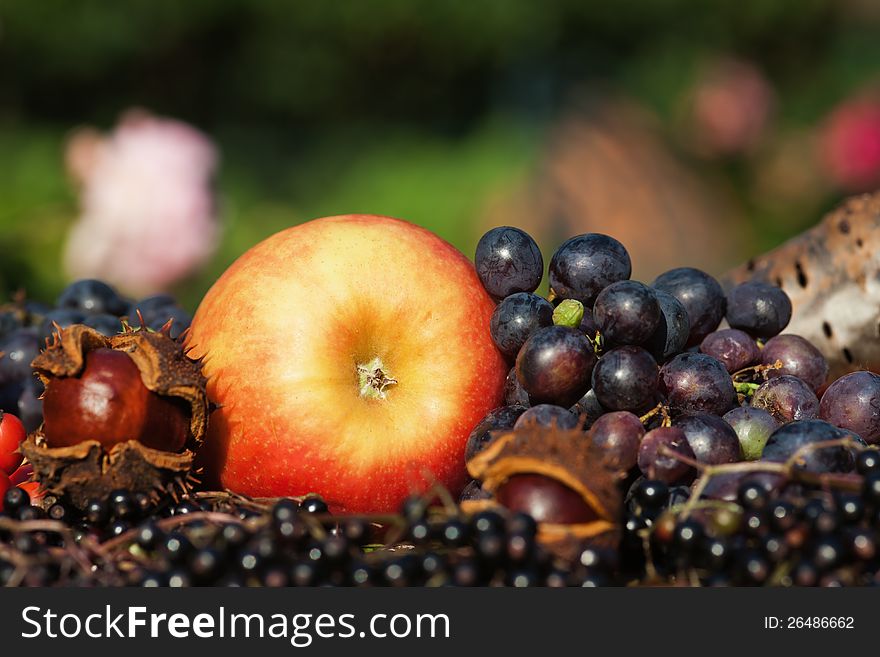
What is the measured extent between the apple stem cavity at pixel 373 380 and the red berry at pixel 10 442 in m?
0.59

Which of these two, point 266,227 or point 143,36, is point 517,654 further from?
point 143,36

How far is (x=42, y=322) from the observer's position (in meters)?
2.06

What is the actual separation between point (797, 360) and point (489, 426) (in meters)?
0.60

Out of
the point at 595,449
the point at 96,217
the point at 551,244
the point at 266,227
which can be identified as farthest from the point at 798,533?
the point at 266,227

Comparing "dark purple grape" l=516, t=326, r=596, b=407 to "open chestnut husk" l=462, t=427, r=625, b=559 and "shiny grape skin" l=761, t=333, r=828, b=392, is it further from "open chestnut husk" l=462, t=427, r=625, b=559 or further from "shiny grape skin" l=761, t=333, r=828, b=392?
"shiny grape skin" l=761, t=333, r=828, b=392

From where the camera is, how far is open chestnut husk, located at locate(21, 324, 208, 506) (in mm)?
1322

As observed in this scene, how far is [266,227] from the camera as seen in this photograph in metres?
4.96

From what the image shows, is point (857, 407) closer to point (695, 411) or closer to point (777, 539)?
point (695, 411)

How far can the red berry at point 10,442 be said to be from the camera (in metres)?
1.60

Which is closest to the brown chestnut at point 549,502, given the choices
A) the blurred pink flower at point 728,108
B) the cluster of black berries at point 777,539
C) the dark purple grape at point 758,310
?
the cluster of black berries at point 777,539

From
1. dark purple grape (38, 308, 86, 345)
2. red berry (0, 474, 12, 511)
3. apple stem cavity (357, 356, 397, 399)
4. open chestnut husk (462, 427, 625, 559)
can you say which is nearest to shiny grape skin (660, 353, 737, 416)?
open chestnut husk (462, 427, 625, 559)

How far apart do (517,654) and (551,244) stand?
385 cm

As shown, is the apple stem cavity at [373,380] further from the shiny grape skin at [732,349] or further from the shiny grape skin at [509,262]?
the shiny grape skin at [732,349]

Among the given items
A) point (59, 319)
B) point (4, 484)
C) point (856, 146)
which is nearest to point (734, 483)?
point (4, 484)
